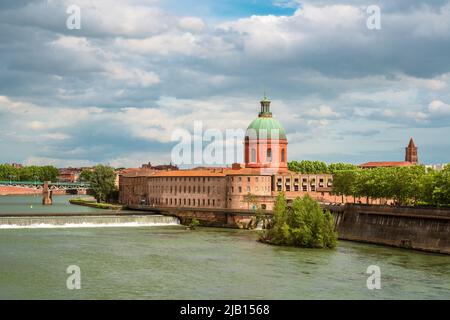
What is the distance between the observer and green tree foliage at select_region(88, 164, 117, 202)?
408 ft

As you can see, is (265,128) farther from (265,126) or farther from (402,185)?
(402,185)

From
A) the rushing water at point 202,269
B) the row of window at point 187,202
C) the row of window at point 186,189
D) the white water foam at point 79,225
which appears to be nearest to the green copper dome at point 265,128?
the row of window at point 186,189

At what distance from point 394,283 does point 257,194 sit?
47.2 meters

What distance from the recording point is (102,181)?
125 metres

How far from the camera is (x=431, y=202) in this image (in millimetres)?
66250

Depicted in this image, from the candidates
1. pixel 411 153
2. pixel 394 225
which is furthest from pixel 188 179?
pixel 411 153

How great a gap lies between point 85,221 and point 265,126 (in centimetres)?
3262

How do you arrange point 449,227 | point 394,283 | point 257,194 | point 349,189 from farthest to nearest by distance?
1. point 257,194
2. point 349,189
3. point 449,227
4. point 394,283

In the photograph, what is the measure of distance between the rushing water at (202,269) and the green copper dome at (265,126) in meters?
35.5

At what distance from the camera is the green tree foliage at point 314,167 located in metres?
127

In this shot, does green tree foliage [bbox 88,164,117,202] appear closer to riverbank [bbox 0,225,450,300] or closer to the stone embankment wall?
the stone embankment wall

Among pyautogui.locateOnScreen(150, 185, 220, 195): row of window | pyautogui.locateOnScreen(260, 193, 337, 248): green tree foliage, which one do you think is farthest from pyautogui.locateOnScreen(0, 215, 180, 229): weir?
pyautogui.locateOnScreen(260, 193, 337, 248): green tree foliage
